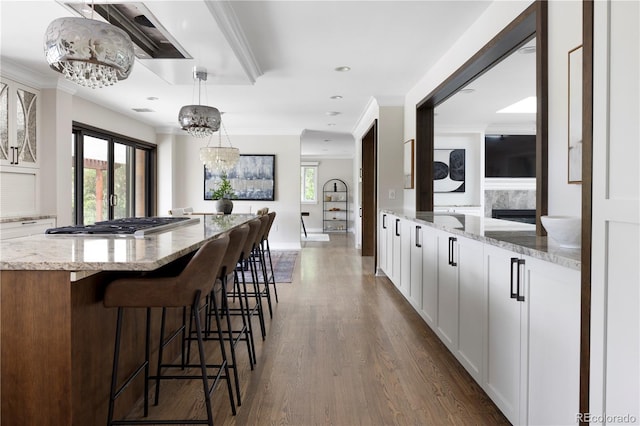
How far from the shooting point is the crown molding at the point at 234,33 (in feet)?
9.69

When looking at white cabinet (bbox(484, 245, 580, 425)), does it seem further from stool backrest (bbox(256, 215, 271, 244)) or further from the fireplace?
the fireplace

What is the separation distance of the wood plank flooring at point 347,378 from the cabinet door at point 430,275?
0.18 meters

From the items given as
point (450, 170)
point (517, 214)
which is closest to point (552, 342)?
point (450, 170)

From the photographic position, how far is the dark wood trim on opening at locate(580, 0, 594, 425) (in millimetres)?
1243

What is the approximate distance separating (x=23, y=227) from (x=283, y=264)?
11.3 feet

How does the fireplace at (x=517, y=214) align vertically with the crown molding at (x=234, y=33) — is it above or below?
below

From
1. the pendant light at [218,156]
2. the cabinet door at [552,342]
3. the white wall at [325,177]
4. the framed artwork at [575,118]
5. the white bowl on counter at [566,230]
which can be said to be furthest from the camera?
the white wall at [325,177]

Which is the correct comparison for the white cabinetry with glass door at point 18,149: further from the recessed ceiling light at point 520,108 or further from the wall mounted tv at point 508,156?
the wall mounted tv at point 508,156

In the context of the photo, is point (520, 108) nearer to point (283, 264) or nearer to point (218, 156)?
point (283, 264)

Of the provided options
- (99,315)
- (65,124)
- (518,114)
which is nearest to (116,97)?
(65,124)

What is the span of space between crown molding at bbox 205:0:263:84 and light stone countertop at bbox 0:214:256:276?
1.60 meters

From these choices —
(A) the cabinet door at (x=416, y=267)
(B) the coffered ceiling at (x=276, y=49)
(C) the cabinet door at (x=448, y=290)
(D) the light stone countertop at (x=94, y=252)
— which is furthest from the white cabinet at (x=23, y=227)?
(C) the cabinet door at (x=448, y=290)

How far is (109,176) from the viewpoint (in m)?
6.97

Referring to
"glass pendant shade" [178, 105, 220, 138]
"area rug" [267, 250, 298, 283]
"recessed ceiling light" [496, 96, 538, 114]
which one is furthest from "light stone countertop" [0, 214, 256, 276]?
"recessed ceiling light" [496, 96, 538, 114]
